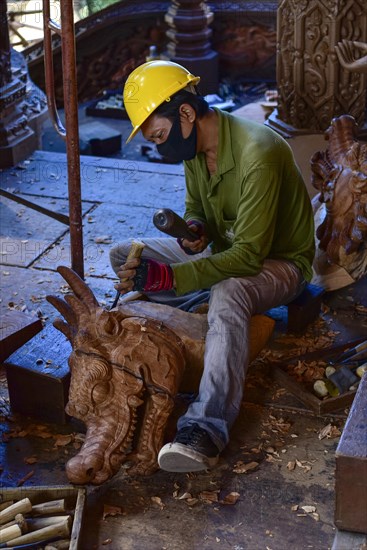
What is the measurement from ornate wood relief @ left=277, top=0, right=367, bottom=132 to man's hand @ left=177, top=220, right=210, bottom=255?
7.05ft

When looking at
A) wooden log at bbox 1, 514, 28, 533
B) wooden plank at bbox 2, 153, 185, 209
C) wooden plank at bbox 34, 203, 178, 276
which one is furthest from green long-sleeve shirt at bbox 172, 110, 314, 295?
wooden plank at bbox 2, 153, 185, 209

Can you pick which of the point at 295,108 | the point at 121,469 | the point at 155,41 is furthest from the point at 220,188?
the point at 155,41

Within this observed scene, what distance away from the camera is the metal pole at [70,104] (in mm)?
4197

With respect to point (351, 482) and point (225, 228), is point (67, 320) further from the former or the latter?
point (351, 482)

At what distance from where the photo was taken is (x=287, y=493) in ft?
11.9

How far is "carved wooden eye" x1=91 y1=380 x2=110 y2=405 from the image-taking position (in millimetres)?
3723

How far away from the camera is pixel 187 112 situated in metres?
4.10

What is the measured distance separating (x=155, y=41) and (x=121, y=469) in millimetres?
7903

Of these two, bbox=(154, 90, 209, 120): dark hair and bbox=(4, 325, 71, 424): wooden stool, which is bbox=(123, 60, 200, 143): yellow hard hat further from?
bbox=(4, 325, 71, 424): wooden stool

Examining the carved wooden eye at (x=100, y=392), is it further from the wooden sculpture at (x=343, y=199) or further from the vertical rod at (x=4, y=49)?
the vertical rod at (x=4, y=49)

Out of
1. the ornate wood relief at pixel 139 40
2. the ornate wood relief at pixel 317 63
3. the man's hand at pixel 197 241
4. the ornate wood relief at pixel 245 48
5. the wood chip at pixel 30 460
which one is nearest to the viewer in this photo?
the wood chip at pixel 30 460

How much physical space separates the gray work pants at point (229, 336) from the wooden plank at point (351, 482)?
2.13 feet

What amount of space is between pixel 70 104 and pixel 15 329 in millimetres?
1278

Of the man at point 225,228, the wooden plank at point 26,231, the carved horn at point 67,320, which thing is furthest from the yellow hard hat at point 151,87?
the wooden plank at point 26,231
